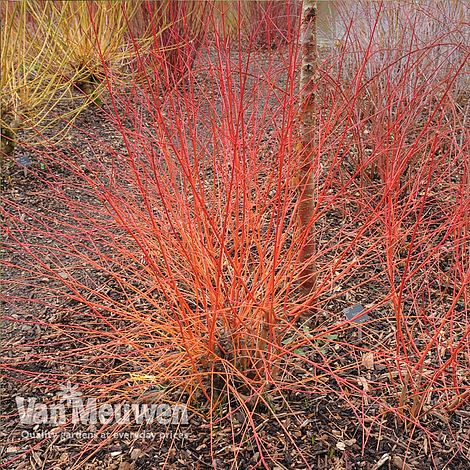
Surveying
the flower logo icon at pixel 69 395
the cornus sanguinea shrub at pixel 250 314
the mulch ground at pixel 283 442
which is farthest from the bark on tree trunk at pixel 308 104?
the flower logo icon at pixel 69 395

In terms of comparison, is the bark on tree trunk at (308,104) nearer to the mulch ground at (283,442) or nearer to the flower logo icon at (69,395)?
the mulch ground at (283,442)

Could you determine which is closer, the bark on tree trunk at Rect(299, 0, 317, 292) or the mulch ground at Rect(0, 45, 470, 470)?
the mulch ground at Rect(0, 45, 470, 470)

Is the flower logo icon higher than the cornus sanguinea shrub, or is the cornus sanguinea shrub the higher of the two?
the cornus sanguinea shrub

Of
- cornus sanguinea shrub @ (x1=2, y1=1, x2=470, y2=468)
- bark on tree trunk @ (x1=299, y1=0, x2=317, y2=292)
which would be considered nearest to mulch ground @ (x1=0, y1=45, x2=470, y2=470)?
cornus sanguinea shrub @ (x1=2, y1=1, x2=470, y2=468)

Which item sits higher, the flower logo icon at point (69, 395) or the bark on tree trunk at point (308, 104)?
the bark on tree trunk at point (308, 104)

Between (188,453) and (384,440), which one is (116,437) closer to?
(188,453)

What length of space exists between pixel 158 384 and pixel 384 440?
31.9 inches

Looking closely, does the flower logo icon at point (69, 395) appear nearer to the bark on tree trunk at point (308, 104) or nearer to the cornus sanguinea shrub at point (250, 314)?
the cornus sanguinea shrub at point (250, 314)

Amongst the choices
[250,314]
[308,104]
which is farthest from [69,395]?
[308,104]

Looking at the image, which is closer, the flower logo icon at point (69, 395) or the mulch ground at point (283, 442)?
the mulch ground at point (283, 442)

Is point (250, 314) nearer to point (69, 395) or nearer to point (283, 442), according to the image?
point (283, 442)

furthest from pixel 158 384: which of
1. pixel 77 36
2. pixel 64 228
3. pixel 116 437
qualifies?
pixel 77 36

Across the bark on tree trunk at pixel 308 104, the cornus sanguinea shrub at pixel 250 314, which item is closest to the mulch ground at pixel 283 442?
the cornus sanguinea shrub at pixel 250 314

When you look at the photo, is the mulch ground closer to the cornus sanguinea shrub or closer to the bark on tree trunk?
the cornus sanguinea shrub
